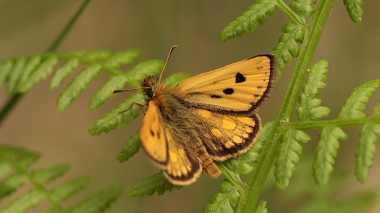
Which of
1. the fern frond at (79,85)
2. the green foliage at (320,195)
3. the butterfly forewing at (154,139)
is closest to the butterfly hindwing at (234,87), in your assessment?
the butterfly forewing at (154,139)

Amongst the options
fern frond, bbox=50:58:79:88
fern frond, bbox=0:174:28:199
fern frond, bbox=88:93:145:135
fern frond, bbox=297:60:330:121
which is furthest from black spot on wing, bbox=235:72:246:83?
fern frond, bbox=0:174:28:199

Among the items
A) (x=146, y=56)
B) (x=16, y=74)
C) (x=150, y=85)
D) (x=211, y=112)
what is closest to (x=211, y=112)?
(x=211, y=112)

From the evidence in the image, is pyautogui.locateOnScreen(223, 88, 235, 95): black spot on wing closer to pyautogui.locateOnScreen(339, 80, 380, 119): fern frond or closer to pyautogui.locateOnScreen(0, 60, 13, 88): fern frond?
pyautogui.locateOnScreen(339, 80, 380, 119): fern frond

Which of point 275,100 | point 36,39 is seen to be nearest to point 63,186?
point 275,100

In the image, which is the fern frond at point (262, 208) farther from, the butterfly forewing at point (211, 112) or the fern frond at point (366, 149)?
the fern frond at point (366, 149)

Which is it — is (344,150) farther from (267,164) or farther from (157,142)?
(157,142)

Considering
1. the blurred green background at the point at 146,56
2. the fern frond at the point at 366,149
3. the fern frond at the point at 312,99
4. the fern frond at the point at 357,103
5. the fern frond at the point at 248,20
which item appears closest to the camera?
the fern frond at the point at 366,149
